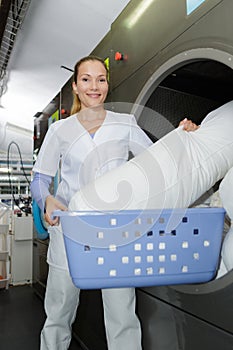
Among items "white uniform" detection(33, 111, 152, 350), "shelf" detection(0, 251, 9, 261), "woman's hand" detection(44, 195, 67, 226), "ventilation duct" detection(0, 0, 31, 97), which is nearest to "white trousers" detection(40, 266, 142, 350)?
"white uniform" detection(33, 111, 152, 350)

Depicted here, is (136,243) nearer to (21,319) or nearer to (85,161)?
(85,161)

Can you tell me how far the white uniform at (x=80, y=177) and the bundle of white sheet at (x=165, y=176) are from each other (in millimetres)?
442

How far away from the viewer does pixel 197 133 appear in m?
0.93

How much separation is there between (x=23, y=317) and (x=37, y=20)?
252 cm

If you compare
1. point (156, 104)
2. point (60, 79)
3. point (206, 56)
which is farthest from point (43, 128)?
point (206, 56)

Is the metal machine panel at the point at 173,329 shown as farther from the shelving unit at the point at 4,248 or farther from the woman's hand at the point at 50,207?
the shelving unit at the point at 4,248

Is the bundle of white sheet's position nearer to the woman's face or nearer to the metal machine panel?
the metal machine panel

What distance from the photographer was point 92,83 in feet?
4.44

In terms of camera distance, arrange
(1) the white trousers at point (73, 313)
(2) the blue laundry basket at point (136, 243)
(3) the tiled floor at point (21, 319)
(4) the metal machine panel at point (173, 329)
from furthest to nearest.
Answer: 1. (3) the tiled floor at point (21, 319)
2. (1) the white trousers at point (73, 313)
3. (4) the metal machine panel at point (173, 329)
4. (2) the blue laundry basket at point (136, 243)

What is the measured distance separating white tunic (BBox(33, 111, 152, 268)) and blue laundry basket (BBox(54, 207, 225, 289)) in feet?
1.74

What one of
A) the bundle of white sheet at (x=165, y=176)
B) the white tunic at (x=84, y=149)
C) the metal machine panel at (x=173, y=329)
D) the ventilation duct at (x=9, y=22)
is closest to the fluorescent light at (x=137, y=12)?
the white tunic at (x=84, y=149)

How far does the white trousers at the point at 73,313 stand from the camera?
1226mm

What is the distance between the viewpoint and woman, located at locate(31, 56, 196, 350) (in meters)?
1.24

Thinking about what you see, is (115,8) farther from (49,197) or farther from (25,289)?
(25,289)
